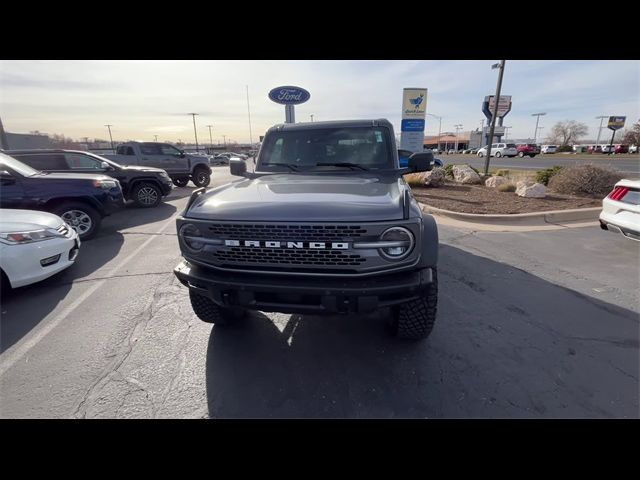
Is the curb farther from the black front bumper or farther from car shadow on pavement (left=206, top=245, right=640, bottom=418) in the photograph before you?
the black front bumper

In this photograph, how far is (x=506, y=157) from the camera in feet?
143

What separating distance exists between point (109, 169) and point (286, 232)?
889 centimetres

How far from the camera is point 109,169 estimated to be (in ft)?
28.3

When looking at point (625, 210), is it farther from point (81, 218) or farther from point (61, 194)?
point (61, 194)

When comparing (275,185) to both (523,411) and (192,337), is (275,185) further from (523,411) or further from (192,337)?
(523,411)

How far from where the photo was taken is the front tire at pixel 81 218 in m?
5.92

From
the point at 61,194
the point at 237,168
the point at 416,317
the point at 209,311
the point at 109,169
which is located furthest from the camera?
the point at 109,169

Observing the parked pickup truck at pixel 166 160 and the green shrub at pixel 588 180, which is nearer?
the green shrub at pixel 588 180

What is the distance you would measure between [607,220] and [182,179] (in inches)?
577

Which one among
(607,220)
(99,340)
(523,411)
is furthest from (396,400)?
(607,220)

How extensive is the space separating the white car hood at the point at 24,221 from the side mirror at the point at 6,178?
5.99ft

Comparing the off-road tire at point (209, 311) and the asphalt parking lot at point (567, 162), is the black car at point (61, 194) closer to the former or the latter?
the off-road tire at point (209, 311)

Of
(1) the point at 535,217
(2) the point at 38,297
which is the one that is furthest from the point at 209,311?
(1) the point at 535,217

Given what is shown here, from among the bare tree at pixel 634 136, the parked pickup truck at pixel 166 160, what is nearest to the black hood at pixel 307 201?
the parked pickup truck at pixel 166 160
